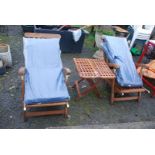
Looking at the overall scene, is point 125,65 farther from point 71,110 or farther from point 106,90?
point 71,110

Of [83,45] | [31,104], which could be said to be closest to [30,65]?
[31,104]

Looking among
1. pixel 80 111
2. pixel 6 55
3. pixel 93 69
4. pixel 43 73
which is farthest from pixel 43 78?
pixel 6 55

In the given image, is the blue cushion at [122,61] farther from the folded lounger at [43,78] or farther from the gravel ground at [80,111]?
the folded lounger at [43,78]

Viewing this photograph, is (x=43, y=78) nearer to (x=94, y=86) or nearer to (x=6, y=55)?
(x=94, y=86)

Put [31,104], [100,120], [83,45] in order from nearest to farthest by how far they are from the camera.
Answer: [31,104] < [100,120] < [83,45]

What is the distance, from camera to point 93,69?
4.71 m

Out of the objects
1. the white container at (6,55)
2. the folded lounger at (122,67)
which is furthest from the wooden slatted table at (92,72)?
the white container at (6,55)

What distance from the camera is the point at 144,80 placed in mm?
5324

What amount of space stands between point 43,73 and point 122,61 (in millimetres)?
1458

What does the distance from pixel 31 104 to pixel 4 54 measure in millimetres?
1753

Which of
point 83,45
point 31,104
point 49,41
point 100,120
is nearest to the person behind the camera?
point 31,104

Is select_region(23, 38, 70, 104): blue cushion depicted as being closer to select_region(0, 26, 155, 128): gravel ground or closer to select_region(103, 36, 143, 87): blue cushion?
select_region(0, 26, 155, 128): gravel ground

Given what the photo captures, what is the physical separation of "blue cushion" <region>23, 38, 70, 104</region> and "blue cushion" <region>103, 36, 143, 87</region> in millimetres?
986

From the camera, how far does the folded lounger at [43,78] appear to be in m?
3.92
